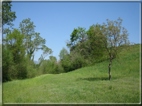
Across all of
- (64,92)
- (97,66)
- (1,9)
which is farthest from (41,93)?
(1,9)

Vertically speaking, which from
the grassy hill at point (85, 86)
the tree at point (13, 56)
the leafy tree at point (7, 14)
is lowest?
the grassy hill at point (85, 86)

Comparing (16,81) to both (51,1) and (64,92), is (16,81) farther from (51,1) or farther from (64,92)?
(51,1)

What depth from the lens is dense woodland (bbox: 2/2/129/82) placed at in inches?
191

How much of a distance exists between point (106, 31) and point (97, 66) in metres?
0.95

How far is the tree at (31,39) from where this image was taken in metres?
4.83

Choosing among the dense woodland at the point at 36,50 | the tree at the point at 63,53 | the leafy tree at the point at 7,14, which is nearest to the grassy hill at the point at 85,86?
the dense woodland at the point at 36,50

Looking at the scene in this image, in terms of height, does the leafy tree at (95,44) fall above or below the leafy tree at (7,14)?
below

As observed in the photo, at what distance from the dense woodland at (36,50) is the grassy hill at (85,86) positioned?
0.57ft

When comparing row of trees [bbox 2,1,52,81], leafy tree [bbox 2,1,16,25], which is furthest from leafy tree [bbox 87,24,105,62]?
leafy tree [bbox 2,1,16,25]

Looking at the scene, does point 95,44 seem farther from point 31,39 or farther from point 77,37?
point 31,39

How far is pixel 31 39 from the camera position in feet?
16.1

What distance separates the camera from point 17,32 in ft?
16.0

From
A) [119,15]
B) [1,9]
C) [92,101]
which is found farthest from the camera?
[1,9]

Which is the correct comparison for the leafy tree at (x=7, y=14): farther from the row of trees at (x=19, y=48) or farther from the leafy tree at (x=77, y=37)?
the leafy tree at (x=77, y=37)
